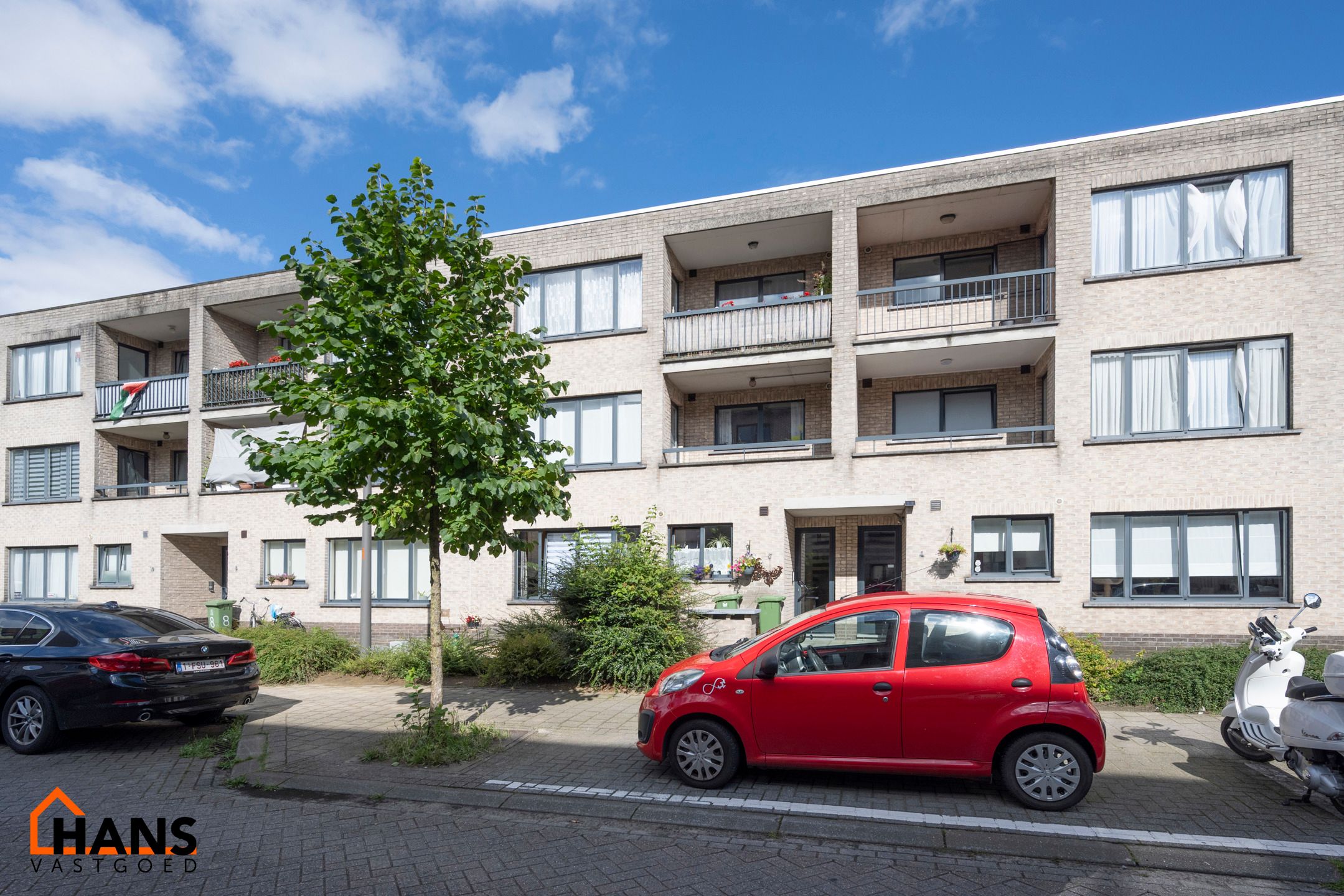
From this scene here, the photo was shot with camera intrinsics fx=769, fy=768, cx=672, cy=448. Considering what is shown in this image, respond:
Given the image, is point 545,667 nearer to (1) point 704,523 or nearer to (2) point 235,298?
(1) point 704,523

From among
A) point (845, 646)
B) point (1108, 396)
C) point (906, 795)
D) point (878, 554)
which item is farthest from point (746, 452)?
point (906, 795)

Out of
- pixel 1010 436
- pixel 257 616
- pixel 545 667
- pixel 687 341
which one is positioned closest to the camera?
pixel 545 667

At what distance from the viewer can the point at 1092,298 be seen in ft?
43.8

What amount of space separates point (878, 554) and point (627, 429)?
18.8 feet

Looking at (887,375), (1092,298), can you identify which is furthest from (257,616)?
(1092,298)

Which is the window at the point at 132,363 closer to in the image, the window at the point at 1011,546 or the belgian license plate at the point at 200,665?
the belgian license plate at the point at 200,665

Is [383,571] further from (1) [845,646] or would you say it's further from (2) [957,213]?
(2) [957,213]

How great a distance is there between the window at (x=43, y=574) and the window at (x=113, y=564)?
2.89 feet

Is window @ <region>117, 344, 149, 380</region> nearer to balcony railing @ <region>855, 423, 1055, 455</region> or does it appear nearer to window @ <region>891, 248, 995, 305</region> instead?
balcony railing @ <region>855, 423, 1055, 455</region>

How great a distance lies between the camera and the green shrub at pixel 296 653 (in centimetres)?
1226

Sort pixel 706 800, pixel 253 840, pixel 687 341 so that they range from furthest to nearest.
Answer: pixel 687 341, pixel 706 800, pixel 253 840

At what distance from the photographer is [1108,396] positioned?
1324 centimetres

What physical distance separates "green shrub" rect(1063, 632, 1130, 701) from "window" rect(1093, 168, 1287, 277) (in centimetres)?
676

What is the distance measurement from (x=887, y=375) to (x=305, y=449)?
38.2 feet
